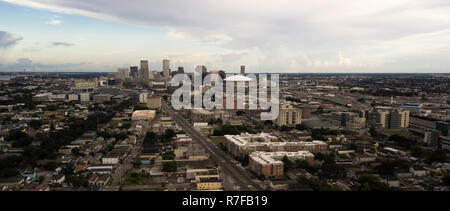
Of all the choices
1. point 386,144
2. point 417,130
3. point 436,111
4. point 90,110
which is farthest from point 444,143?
point 90,110

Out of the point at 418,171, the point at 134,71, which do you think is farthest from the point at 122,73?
the point at 418,171

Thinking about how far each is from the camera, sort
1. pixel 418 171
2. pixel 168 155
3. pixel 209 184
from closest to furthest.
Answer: pixel 209 184 → pixel 418 171 → pixel 168 155

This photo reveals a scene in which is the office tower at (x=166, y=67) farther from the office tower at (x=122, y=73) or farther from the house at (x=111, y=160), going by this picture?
the house at (x=111, y=160)

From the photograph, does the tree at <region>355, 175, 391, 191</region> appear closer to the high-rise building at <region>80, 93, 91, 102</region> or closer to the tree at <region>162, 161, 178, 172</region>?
the tree at <region>162, 161, 178, 172</region>

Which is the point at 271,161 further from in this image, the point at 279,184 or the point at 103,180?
the point at 103,180

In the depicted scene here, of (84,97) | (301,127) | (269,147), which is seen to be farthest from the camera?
(84,97)

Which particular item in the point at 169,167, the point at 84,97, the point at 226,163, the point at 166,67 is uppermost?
the point at 166,67
